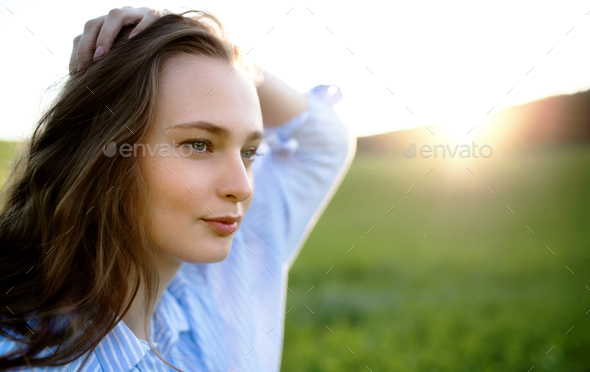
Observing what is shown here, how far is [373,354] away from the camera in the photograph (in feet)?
10.0

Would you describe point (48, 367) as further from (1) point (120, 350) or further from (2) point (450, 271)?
(2) point (450, 271)

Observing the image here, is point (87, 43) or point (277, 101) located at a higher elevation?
point (87, 43)

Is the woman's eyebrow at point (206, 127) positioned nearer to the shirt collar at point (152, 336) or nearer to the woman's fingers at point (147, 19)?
the woman's fingers at point (147, 19)

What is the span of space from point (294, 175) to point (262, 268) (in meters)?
0.46

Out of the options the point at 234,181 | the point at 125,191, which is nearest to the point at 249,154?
the point at 234,181

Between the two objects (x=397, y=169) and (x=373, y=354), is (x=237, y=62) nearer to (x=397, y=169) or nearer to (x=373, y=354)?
(x=373, y=354)

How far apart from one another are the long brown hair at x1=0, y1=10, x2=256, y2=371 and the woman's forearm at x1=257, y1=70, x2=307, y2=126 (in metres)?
0.46

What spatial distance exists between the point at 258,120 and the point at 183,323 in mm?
834

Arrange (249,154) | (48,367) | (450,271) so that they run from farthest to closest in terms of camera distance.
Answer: (450,271), (249,154), (48,367)

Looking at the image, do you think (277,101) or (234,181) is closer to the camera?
(234,181)

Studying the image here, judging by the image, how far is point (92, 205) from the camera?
1223mm

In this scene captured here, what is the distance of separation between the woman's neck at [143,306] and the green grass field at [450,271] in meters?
1.77

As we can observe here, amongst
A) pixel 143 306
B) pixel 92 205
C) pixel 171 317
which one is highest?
pixel 92 205

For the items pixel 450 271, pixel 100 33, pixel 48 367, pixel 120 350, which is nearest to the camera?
pixel 48 367
